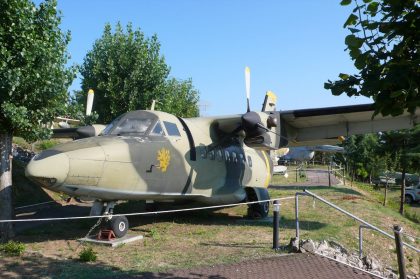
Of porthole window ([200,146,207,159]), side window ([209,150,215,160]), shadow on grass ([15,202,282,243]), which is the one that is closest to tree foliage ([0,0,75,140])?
shadow on grass ([15,202,282,243])

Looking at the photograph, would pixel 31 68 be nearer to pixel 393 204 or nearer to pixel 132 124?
pixel 132 124

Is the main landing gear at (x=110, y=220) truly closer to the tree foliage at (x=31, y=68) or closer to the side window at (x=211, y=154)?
the tree foliage at (x=31, y=68)

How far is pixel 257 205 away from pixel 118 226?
17.6 ft

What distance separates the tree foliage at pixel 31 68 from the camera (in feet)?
30.5

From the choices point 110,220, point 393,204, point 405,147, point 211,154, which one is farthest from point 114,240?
point 405,147

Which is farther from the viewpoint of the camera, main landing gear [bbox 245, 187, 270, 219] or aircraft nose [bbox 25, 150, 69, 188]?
main landing gear [bbox 245, 187, 270, 219]

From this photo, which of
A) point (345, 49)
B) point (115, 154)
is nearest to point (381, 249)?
point (115, 154)

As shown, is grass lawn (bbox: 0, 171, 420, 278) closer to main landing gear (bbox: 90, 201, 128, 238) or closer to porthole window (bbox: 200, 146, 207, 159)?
main landing gear (bbox: 90, 201, 128, 238)

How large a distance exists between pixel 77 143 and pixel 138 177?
5.24ft

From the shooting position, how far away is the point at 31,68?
9.59 m

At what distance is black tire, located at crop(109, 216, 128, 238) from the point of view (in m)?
9.37

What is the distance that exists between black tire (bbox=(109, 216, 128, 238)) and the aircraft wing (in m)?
6.27

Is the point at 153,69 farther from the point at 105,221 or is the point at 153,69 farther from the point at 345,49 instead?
the point at 345,49

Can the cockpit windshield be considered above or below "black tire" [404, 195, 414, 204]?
above
